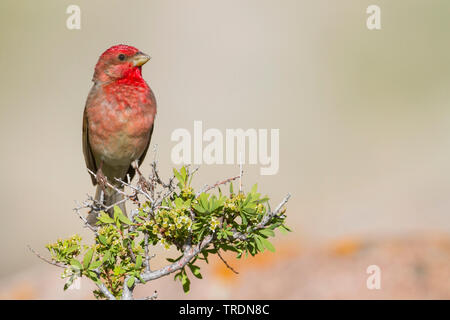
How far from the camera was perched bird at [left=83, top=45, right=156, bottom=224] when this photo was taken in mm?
5641

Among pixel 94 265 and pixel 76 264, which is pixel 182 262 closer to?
pixel 94 265

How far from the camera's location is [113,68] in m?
5.72

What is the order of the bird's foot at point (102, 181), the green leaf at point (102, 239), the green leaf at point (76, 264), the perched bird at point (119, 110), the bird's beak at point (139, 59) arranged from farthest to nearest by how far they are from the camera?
the bird's foot at point (102, 181) → the perched bird at point (119, 110) → the bird's beak at point (139, 59) → the green leaf at point (102, 239) → the green leaf at point (76, 264)

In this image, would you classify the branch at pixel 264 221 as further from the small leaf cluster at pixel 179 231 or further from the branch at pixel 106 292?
the branch at pixel 106 292

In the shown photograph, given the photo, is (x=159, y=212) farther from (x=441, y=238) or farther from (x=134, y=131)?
(x=441, y=238)

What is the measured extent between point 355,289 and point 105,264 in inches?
155

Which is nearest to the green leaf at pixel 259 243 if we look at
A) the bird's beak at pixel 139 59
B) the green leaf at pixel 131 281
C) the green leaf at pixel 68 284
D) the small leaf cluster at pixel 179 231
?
the small leaf cluster at pixel 179 231

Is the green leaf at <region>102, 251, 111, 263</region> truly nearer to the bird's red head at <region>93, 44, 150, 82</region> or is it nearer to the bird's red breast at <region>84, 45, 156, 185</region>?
the bird's red breast at <region>84, 45, 156, 185</region>

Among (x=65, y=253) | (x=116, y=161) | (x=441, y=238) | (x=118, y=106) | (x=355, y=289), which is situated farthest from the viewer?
(x=441, y=238)

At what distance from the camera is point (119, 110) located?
5.68m

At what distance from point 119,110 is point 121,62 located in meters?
0.45

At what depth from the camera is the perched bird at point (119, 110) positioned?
5641mm

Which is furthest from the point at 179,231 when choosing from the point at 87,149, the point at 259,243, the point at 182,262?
the point at 87,149
